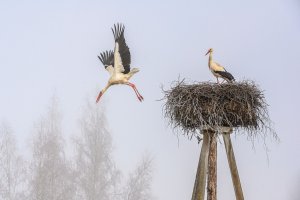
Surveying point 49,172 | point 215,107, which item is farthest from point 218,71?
point 49,172

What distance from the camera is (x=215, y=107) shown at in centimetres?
684

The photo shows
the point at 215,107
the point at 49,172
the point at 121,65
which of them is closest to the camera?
the point at 215,107

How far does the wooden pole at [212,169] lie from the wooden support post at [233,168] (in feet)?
0.41

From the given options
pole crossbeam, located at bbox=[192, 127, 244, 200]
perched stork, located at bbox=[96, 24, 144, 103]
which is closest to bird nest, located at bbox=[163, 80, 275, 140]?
pole crossbeam, located at bbox=[192, 127, 244, 200]

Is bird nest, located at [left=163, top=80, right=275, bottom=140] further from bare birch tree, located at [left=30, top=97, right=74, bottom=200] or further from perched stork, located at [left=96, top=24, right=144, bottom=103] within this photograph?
bare birch tree, located at [left=30, top=97, right=74, bottom=200]

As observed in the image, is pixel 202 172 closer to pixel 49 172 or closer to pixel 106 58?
pixel 106 58

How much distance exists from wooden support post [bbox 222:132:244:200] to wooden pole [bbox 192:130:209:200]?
211 millimetres

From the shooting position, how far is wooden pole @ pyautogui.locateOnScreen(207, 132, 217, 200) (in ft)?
22.7

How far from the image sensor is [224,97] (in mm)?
6953

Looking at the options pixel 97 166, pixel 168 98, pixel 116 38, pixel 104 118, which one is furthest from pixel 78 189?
pixel 168 98

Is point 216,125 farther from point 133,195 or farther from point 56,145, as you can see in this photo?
point 56,145

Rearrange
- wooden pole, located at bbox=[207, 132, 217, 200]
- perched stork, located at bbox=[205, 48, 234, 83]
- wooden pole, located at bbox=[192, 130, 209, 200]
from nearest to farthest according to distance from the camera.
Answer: wooden pole, located at bbox=[192, 130, 209, 200]
wooden pole, located at bbox=[207, 132, 217, 200]
perched stork, located at bbox=[205, 48, 234, 83]

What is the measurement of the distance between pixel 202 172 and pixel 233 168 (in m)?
0.39

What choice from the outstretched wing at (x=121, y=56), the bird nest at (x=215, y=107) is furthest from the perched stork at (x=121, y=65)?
the bird nest at (x=215, y=107)
